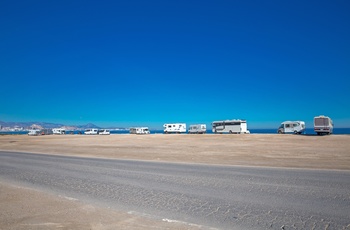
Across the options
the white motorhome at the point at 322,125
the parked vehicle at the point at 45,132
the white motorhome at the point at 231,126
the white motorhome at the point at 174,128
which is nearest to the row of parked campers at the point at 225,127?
the white motorhome at the point at 231,126

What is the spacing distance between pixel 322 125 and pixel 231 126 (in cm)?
2208

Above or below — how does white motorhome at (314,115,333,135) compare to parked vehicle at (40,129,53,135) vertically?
below

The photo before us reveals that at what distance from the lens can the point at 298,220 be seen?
6.00 m

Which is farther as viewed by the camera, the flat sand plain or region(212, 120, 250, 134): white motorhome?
region(212, 120, 250, 134): white motorhome

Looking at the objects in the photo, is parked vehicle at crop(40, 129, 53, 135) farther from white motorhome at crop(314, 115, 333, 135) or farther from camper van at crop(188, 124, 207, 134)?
white motorhome at crop(314, 115, 333, 135)

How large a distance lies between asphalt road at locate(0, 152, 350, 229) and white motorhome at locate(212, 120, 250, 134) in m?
51.1

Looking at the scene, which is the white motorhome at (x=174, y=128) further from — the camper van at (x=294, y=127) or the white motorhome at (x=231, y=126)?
the camper van at (x=294, y=127)

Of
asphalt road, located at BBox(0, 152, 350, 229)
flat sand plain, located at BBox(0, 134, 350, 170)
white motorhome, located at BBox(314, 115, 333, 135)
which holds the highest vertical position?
white motorhome, located at BBox(314, 115, 333, 135)

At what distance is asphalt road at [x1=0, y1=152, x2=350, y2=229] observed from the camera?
6145 millimetres

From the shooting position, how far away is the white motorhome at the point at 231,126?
62112mm

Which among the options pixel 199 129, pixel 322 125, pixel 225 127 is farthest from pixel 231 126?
pixel 322 125

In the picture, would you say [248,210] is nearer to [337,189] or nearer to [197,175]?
[337,189]

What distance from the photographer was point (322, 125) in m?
44.5

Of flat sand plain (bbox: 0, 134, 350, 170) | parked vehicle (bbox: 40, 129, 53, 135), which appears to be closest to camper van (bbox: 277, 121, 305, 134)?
flat sand plain (bbox: 0, 134, 350, 170)
